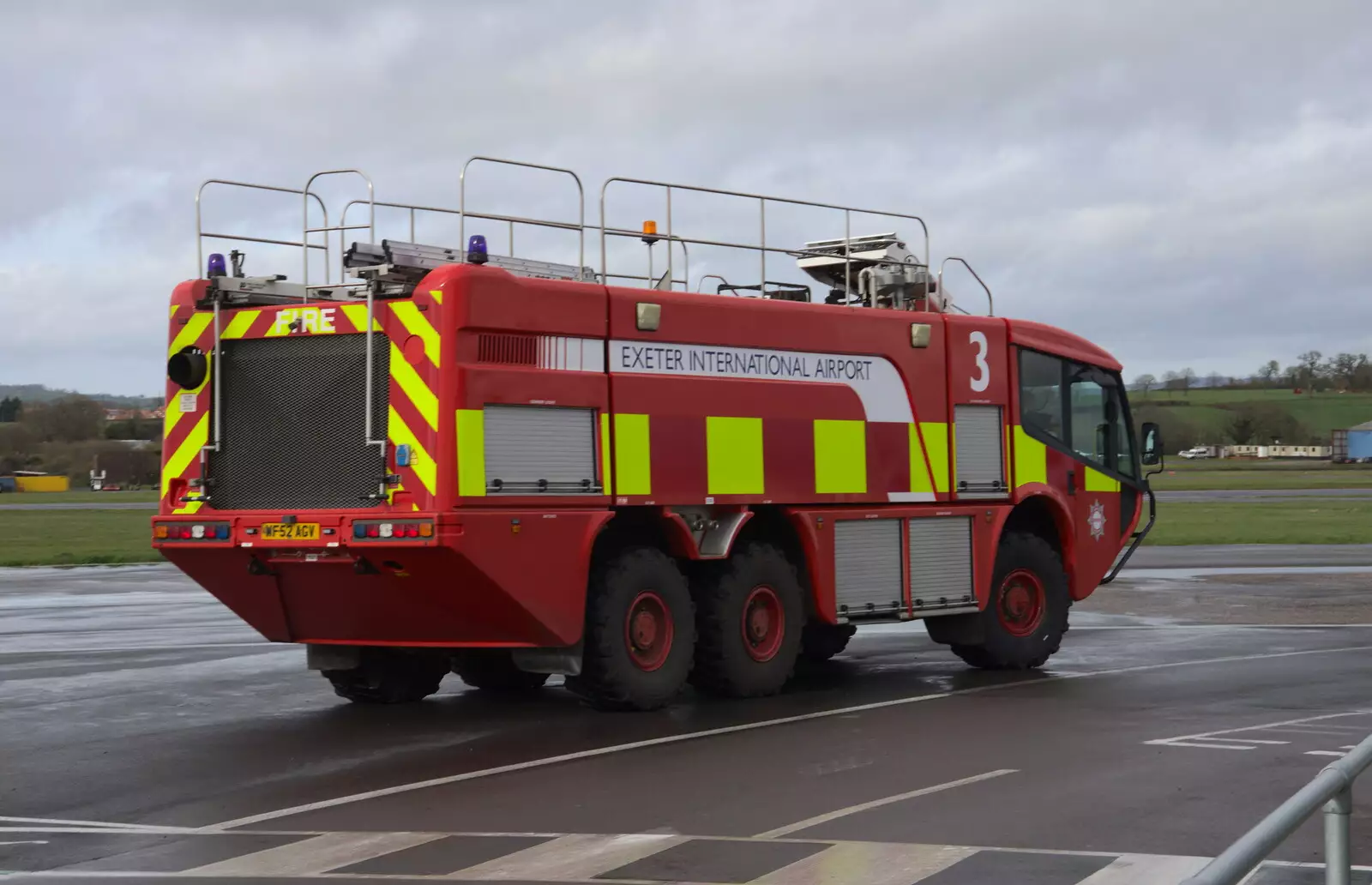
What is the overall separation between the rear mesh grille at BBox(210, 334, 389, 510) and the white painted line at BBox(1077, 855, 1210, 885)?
5928 mm

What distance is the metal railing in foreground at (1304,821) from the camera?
11.2 feet

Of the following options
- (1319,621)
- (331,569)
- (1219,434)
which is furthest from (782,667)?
(1219,434)

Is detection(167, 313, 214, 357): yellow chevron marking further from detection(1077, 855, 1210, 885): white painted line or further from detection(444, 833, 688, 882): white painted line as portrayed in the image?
detection(1077, 855, 1210, 885): white painted line

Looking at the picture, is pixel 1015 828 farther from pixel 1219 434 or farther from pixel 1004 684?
pixel 1219 434

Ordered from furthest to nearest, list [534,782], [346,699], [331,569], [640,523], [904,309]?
[904,309]
[346,699]
[640,523]
[331,569]
[534,782]

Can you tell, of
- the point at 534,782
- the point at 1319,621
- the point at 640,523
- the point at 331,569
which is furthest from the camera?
the point at 1319,621

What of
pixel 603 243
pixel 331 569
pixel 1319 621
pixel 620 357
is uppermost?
pixel 603 243

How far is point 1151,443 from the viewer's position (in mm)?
17422

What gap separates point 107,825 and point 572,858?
8.41ft

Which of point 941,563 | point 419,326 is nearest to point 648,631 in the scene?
point 419,326

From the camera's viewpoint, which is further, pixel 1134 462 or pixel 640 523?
pixel 1134 462

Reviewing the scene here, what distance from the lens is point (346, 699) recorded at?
44.3 ft

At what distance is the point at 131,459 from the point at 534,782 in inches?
4469

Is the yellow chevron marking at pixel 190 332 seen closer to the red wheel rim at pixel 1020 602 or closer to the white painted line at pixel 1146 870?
the red wheel rim at pixel 1020 602
